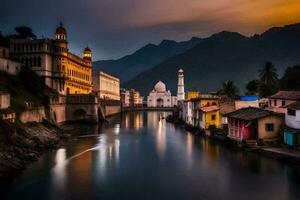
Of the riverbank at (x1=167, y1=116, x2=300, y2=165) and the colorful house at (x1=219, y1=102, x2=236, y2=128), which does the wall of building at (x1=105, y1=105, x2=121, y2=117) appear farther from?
the riverbank at (x1=167, y1=116, x2=300, y2=165)

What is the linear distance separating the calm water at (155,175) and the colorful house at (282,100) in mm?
10792

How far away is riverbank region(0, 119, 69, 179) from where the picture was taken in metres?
37.1

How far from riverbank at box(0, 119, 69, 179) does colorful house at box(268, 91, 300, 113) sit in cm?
3213

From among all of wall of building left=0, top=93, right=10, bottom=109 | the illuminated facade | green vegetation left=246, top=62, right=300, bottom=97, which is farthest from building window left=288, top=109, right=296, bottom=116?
the illuminated facade

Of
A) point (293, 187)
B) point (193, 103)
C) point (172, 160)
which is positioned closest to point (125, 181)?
point (172, 160)

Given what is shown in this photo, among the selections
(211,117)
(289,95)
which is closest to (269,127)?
(289,95)

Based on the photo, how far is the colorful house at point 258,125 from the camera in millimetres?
48156

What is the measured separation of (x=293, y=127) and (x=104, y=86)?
427ft

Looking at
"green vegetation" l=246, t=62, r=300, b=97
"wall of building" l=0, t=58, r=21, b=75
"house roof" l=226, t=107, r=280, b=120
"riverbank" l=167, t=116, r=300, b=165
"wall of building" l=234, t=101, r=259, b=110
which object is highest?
"wall of building" l=0, t=58, r=21, b=75

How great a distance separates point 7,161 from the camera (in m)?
37.4

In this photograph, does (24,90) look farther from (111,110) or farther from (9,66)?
(111,110)

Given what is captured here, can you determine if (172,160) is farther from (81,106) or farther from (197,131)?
(81,106)

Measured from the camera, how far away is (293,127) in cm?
4494

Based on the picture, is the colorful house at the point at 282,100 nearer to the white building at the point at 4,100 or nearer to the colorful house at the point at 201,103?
the colorful house at the point at 201,103
